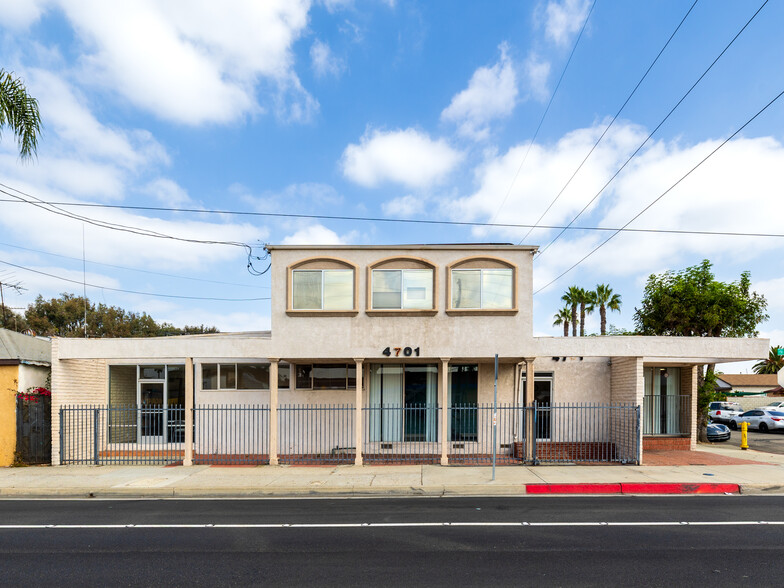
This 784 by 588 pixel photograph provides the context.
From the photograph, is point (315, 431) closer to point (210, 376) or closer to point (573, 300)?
point (210, 376)

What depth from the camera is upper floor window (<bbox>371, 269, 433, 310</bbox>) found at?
54.4ft

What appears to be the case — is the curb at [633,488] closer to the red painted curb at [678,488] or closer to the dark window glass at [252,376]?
the red painted curb at [678,488]

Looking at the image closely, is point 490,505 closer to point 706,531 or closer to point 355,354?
point 706,531

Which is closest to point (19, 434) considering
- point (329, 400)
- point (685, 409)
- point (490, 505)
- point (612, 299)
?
point (329, 400)

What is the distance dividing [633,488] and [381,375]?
27.5 ft

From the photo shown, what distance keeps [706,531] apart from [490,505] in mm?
3817

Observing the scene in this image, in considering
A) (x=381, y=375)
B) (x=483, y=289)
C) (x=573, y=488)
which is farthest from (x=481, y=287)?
(x=573, y=488)

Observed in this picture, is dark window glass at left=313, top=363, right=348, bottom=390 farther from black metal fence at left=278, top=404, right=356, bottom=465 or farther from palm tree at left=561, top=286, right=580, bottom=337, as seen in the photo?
palm tree at left=561, top=286, right=580, bottom=337

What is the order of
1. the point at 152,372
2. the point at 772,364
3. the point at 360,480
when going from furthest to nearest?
the point at 772,364 < the point at 152,372 < the point at 360,480

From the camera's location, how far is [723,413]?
35.2 meters

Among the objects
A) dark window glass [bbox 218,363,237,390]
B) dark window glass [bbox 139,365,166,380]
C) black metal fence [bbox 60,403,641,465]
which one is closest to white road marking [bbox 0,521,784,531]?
black metal fence [bbox 60,403,641,465]

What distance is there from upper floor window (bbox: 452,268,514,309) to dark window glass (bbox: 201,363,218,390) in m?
8.42

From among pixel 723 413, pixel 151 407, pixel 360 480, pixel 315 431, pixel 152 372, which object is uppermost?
pixel 152 372

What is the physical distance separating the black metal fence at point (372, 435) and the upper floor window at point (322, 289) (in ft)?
11.1
